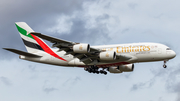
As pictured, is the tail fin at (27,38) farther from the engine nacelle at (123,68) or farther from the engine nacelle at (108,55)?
the engine nacelle at (123,68)

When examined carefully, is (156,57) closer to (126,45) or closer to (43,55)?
(126,45)

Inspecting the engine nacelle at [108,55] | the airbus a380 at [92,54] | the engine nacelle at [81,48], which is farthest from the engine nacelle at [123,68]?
the engine nacelle at [81,48]

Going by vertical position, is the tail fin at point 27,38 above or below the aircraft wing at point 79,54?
above

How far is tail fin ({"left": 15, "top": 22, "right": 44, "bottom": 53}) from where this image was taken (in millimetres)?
50478

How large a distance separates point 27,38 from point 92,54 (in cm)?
1299

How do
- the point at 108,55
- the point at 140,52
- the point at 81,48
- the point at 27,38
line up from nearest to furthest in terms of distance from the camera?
the point at 81,48, the point at 108,55, the point at 140,52, the point at 27,38

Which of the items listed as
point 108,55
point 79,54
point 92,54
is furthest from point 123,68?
point 79,54

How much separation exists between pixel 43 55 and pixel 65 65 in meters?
3.90

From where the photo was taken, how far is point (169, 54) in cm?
4481

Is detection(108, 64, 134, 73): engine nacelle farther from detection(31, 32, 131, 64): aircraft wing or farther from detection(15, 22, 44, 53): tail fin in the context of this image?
detection(15, 22, 44, 53): tail fin

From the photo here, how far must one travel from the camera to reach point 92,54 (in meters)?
44.9

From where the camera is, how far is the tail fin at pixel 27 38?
166 ft

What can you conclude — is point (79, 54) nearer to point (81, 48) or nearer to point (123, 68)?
point (81, 48)

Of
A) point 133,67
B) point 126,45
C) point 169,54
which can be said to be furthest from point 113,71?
point 169,54
